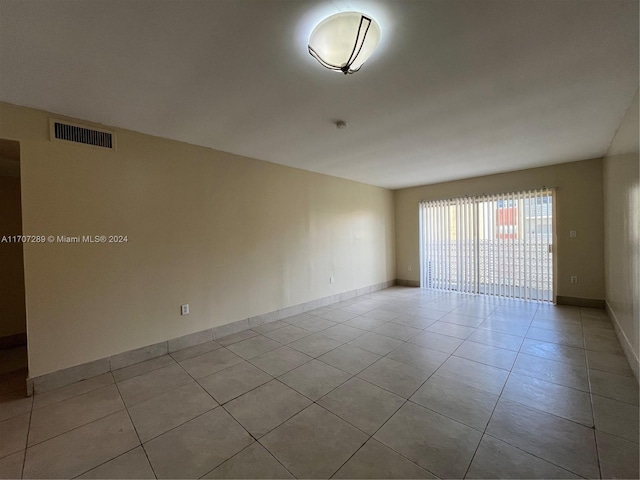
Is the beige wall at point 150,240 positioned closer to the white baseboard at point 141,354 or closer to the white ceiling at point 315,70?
the white baseboard at point 141,354

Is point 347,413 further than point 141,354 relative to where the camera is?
No

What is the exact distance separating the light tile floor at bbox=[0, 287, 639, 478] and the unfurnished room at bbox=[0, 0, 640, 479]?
19 millimetres

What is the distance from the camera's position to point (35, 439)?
1.74 m

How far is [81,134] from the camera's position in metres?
2.53

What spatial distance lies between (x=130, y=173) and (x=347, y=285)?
13.6ft

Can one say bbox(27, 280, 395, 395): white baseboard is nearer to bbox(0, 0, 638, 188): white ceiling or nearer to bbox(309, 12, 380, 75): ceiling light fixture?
bbox(0, 0, 638, 188): white ceiling

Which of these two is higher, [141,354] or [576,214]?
[576,214]

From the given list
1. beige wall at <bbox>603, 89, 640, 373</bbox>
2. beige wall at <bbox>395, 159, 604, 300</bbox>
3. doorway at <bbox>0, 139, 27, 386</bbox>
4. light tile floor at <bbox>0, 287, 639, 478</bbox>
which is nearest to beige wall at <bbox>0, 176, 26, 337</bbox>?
doorway at <bbox>0, 139, 27, 386</bbox>

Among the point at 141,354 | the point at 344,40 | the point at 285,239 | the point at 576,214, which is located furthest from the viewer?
the point at 576,214

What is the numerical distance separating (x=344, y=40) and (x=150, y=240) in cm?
277

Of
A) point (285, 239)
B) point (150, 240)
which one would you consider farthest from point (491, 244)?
point (150, 240)

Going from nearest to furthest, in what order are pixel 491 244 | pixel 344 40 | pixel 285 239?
1. pixel 344 40
2. pixel 285 239
3. pixel 491 244

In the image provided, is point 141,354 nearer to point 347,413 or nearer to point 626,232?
point 347,413

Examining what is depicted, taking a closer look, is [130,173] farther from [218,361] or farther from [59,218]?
[218,361]
